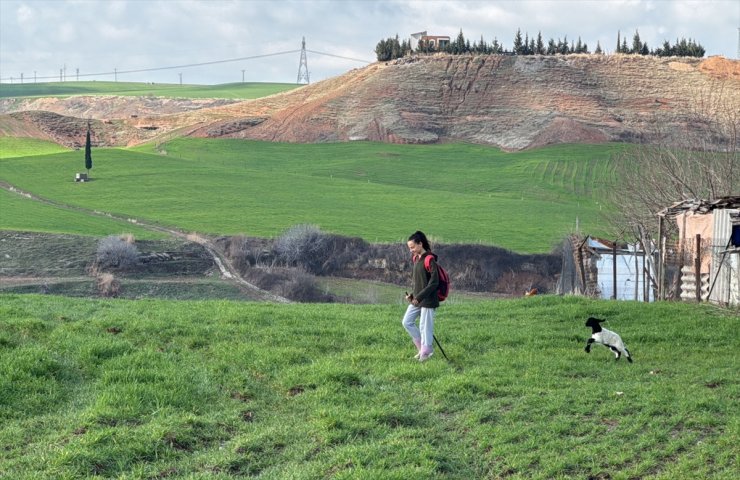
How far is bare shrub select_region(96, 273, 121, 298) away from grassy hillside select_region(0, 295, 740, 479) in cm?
2305

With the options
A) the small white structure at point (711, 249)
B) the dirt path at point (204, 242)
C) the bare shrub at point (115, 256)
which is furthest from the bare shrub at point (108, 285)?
the small white structure at point (711, 249)

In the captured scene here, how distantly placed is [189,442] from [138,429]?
0.58 meters

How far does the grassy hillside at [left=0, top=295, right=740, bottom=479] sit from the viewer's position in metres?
8.73

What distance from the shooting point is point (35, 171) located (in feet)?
254

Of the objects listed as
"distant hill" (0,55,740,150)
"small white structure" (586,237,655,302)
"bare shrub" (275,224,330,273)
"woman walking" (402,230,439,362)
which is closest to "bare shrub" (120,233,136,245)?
"bare shrub" (275,224,330,273)

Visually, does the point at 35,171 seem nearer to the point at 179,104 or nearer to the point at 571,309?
the point at 571,309

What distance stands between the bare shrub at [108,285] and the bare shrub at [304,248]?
9688 millimetres

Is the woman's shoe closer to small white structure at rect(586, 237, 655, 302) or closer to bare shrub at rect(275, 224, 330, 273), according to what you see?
small white structure at rect(586, 237, 655, 302)

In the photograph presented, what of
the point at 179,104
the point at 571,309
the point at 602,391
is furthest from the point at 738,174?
the point at 179,104

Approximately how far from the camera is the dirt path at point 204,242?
4087 centimetres

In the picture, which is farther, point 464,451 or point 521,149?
point 521,149

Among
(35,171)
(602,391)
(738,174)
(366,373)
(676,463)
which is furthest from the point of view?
(35,171)

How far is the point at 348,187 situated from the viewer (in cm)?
7469

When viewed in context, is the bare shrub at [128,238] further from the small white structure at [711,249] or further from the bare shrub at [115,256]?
the small white structure at [711,249]
